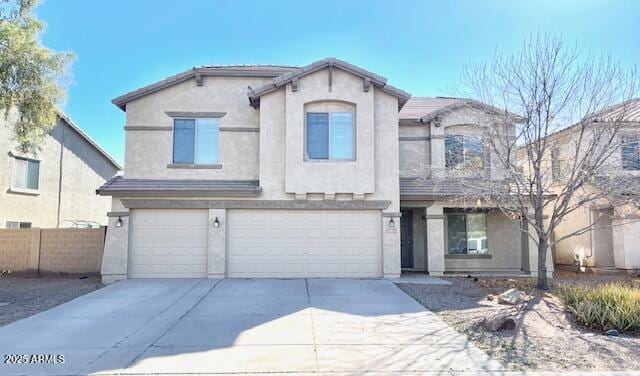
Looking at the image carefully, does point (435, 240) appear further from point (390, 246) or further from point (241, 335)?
point (241, 335)

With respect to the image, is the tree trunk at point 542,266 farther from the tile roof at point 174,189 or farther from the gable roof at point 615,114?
the tile roof at point 174,189

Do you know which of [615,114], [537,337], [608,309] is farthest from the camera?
[615,114]

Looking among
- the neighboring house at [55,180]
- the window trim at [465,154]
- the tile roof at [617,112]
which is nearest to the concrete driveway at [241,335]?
the window trim at [465,154]

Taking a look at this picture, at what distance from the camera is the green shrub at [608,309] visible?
7707mm

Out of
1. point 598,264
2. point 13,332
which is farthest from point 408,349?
point 598,264

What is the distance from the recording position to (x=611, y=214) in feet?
53.8

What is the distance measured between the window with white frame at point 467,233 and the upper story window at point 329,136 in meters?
5.20

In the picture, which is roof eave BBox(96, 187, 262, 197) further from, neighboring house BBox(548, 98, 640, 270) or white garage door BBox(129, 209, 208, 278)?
neighboring house BBox(548, 98, 640, 270)

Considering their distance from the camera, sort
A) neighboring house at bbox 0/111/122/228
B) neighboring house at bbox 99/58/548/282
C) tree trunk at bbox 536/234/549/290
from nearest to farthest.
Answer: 1. tree trunk at bbox 536/234/549/290
2. neighboring house at bbox 99/58/548/282
3. neighboring house at bbox 0/111/122/228

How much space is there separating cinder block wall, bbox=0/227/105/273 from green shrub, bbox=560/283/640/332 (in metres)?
14.2

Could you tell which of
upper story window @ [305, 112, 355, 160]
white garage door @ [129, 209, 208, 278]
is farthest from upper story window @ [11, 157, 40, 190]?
upper story window @ [305, 112, 355, 160]

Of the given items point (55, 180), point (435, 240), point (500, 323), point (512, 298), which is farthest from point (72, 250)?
point (500, 323)

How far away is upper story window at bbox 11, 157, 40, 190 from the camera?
788 inches

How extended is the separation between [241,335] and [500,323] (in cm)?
428
